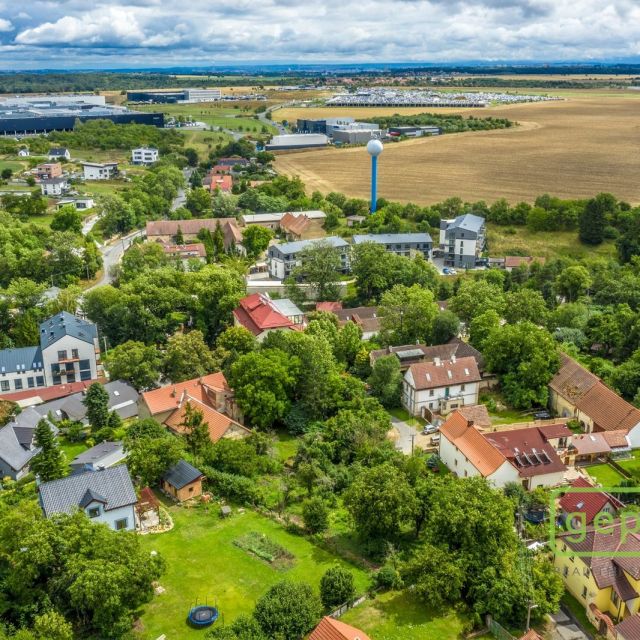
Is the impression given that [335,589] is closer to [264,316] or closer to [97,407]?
[97,407]

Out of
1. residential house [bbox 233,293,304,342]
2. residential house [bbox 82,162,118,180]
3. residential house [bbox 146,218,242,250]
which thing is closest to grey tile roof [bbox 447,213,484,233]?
residential house [bbox 146,218,242,250]

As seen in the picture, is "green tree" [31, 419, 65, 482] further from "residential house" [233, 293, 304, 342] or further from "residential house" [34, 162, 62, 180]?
"residential house" [34, 162, 62, 180]

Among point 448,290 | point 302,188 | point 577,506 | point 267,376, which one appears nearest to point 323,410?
point 267,376

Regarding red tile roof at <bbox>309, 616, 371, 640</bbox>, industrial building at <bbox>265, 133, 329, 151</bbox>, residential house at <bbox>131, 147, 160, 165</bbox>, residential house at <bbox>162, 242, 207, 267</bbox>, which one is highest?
industrial building at <bbox>265, 133, 329, 151</bbox>

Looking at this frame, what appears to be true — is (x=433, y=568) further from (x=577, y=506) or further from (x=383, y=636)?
(x=577, y=506)

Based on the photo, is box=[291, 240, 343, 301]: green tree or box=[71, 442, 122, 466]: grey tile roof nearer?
box=[71, 442, 122, 466]: grey tile roof

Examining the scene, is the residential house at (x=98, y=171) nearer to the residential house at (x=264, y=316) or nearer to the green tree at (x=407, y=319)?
the residential house at (x=264, y=316)

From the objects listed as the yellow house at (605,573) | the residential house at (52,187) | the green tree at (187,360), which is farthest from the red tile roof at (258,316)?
the residential house at (52,187)

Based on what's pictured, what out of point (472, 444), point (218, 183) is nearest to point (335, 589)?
point (472, 444)
